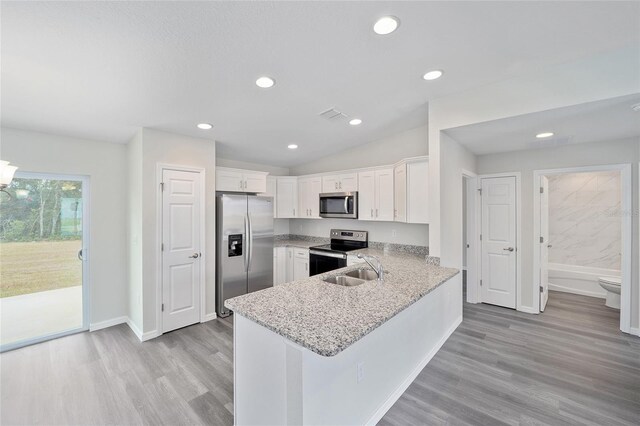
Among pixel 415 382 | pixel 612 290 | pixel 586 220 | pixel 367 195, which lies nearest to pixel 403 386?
pixel 415 382

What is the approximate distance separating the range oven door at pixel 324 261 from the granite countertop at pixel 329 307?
143 centimetres

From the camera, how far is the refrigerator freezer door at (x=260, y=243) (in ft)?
13.3

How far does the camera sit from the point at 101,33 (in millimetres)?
1606

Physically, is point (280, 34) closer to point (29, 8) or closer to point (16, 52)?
point (29, 8)

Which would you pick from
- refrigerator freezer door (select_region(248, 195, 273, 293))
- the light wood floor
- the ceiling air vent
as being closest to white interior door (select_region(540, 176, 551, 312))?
the light wood floor

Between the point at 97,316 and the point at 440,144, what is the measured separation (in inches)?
189

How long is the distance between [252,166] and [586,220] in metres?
6.34

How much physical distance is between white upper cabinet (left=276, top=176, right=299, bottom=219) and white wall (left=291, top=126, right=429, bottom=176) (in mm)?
489

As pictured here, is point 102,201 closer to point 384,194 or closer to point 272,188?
point 272,188

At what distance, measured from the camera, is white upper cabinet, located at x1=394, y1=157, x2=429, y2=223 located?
336 centimetres

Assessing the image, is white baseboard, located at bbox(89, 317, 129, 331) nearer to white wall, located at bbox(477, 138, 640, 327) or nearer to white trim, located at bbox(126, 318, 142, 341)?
white trim, located at bbox(126, 318, 142, 341)

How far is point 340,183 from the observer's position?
177 inches

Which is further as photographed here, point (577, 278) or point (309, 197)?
point (309, 197)

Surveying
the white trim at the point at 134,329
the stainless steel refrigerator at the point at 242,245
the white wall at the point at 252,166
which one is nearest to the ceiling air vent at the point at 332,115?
the stainless steel refrigerator at the point at 242,245
